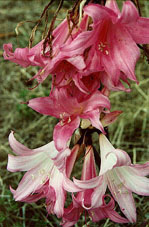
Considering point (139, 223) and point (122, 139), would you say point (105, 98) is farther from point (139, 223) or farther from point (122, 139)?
point (122, 139)

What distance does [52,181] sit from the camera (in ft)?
4.00

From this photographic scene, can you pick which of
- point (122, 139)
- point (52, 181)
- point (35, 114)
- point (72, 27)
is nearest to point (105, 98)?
point (72, 27)

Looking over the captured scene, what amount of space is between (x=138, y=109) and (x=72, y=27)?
1.34 metres

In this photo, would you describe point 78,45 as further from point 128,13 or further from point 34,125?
point 34,125

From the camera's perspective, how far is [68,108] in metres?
1.14

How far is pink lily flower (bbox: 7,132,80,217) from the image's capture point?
1.17 m

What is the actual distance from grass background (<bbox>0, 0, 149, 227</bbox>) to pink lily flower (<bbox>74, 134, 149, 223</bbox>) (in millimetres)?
359

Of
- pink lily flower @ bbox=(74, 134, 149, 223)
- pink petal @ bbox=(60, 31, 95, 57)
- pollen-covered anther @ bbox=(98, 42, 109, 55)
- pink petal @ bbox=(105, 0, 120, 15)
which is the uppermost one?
pink petal @ bbox=(105, 0, 120, 15)

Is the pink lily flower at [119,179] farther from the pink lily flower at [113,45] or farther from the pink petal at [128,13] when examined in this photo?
the pink petal at [128,13]

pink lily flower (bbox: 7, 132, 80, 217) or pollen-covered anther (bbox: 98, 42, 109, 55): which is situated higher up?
pollen-covered anther (bbox: 98, 42, 109, 55)

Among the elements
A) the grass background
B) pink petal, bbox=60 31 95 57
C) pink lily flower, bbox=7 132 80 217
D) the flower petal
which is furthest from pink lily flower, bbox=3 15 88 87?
the grass background

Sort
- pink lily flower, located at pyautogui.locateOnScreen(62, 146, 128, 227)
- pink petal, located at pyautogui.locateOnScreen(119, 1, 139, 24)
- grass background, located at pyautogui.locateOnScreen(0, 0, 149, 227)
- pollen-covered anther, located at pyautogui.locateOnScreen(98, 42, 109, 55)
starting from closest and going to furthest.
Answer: pink petal, located at pyautogui.locateOnScreen(119, 1, 139, 24) < pollen-covered anther, located at pyautogui.locateOnScreen(98, 42, 109, 55) < pink lily flower, located at pyautogui.locateOnScreen(62, 146, 128, 227) < grass background, located at pyautogui.locateOnScreen(0, 0, 149, 227)

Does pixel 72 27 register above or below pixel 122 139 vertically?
above

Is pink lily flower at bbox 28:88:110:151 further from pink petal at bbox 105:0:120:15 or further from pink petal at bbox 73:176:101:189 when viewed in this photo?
pink petal at bbox 105:0:120:15
